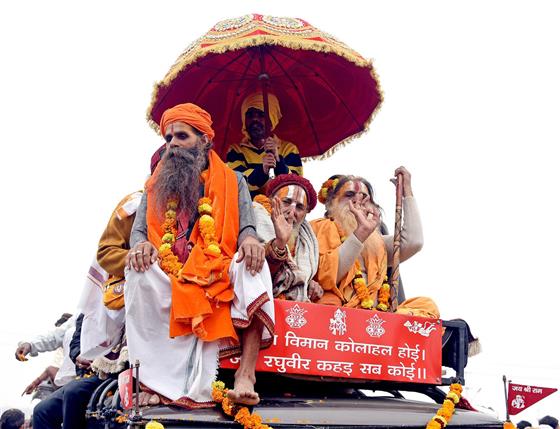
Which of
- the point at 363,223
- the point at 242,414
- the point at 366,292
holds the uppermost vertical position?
the point at 363,223

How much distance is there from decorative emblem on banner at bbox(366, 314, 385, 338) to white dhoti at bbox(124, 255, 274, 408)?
2.34 ft

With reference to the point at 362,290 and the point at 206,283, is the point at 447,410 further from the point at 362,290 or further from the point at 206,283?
the point at 206,283

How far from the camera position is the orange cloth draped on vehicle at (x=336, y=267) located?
17.8ft

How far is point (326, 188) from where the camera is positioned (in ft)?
21.5

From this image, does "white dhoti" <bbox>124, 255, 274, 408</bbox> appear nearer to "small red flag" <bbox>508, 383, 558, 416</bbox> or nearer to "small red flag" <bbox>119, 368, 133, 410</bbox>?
"small red flag" <bbox>119, 368, 133, 410</bbox>

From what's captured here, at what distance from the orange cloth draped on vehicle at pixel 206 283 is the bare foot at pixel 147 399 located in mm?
353

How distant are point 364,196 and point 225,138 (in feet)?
6.62

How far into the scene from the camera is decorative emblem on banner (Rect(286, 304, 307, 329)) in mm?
4641

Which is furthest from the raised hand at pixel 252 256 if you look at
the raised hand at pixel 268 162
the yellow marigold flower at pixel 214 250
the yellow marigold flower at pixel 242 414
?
the raised hand at pixel 268 162

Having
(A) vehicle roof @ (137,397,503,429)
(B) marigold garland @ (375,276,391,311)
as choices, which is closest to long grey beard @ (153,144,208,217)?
(A) vehicle roof @ (137,397,503,429)

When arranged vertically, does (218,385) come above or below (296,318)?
below

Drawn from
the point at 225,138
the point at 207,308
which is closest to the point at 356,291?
the point at 207,308

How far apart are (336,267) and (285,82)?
2615 millimetres

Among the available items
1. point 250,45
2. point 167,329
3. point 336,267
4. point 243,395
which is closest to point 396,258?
→ point 336,267
